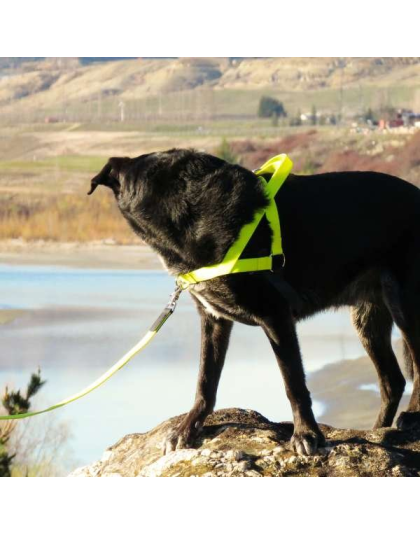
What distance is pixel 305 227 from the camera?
5910mm

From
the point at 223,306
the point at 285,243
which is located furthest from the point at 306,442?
the point at 285,243

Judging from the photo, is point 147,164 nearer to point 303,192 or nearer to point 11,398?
point 303,192

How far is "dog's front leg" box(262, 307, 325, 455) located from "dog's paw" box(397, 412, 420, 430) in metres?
0.85

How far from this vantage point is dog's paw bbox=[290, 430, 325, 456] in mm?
5652

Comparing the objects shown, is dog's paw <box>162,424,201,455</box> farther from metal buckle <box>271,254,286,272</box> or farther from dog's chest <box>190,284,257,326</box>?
metal buckle <box>271,254,286,272</box>

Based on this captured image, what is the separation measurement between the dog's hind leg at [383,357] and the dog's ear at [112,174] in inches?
79.2

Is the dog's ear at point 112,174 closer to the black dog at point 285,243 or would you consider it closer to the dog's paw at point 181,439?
the black dog at point 285,243

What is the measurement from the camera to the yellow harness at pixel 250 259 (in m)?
5.59

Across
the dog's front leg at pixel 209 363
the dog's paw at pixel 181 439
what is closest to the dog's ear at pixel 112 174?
the dog's front leg at pixel 209 363

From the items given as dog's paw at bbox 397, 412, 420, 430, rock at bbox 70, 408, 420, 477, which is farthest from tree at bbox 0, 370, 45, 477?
dog's paw at bbox 397, 412, 420, 430

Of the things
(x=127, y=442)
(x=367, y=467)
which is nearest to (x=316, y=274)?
(x=367, y=467)

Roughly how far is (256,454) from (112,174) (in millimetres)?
1949

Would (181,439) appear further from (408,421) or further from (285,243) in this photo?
(408,421)

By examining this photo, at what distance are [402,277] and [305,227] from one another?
82 cm
